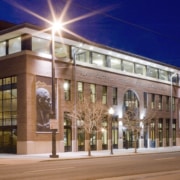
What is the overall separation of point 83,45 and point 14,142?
499 inches

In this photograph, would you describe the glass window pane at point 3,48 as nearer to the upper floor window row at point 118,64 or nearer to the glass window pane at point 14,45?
the glass window pane at point 14,45

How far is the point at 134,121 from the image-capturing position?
156ft

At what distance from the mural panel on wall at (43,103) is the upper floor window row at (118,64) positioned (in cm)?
507

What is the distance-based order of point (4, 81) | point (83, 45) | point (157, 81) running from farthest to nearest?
point (157, 81), point (83, 45), point (4, 81)

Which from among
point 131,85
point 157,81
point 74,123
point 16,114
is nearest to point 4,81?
point 16,114

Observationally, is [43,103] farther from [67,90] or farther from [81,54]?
[81,54]

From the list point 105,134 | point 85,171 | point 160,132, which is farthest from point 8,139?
point 160,132

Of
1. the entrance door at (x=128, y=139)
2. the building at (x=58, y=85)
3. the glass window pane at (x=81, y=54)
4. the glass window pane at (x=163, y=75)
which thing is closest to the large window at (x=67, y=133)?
the building at (x=58, y=85)

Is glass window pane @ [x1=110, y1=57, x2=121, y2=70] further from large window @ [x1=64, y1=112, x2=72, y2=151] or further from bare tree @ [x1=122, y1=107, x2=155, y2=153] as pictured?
large window @ [x1=64, y1=112, x2=72, y2=151]

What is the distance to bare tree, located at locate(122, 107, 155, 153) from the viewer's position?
154 ft

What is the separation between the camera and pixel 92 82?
48406 millimetres

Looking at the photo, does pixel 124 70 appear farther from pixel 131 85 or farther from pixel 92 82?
pixel 92 82

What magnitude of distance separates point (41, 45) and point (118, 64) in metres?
13.0

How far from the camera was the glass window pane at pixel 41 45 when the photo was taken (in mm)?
42719
